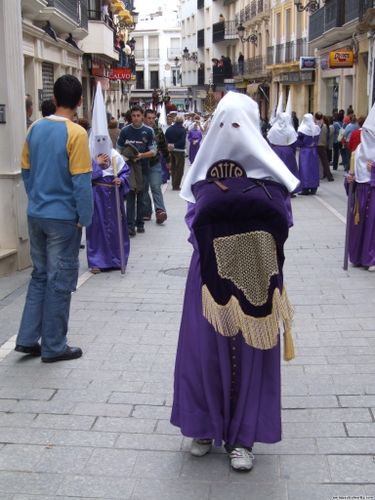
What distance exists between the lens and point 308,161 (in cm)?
1775

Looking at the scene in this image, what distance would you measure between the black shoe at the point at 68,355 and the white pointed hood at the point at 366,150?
4.55m

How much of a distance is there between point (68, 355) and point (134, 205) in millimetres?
6061

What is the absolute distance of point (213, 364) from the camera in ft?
12.9

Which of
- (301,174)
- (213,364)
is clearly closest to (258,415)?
(213,364)

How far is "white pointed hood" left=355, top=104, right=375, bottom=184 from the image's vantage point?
28.9 ft

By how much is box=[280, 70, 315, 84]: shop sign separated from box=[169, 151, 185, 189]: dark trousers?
776 inches

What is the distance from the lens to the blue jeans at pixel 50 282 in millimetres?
5480

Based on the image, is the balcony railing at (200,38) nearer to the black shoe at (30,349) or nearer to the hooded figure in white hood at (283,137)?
the hooded figure in white hood at (283,137)

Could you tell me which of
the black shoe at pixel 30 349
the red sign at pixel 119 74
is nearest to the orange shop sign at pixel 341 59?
the red sign at pixel 119 74

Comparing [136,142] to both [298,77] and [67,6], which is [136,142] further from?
[298,77]

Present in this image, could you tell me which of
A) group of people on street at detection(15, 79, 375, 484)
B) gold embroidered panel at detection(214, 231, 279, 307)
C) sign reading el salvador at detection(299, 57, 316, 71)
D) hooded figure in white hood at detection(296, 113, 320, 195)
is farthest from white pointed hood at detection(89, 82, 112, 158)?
Result: sign reading el salvador at detection(299, 57, 316, 71)

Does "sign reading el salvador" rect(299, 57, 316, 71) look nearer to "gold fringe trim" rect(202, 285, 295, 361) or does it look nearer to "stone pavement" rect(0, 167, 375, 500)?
"stone pavement" rect(0, 167, 375, 500)

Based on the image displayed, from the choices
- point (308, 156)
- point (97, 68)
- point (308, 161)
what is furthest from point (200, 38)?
point (308, 161)

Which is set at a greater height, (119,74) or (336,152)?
(119,74)
